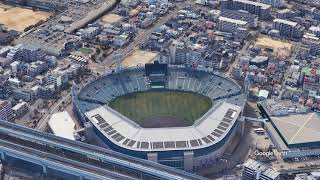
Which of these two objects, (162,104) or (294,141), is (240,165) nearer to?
(294,141)

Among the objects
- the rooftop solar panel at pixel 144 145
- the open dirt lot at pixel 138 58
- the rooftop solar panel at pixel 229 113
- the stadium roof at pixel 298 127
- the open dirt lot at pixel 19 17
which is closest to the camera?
the rooftop solar panel at pixel 144 145

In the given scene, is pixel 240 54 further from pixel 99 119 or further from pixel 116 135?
pixel 116 135

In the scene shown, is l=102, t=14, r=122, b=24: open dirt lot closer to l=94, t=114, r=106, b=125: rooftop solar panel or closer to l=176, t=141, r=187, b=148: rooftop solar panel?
l=94, t=114, r=106, b=125: rooftop solar panel

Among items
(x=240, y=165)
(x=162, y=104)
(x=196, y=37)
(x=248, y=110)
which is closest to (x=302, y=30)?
(x=196, y=37)

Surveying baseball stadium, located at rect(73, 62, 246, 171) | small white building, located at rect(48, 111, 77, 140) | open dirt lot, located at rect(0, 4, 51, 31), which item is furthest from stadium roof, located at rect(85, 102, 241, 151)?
open dirt lot, located at rect(0, 4, 51, 31)

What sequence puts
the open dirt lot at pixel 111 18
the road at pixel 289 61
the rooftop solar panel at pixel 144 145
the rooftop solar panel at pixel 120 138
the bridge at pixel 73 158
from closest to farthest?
1. the bridge at pixel 73 158
2. the rooftop solar panel at pixel 144 145
3. the rooftop solar panel at pixel 120 138
4. the road at pixel 289 61
5. the open dirt lot at pixel 111 18

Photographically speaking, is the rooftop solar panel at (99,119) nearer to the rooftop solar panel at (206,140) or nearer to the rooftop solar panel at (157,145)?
the rooftop solar panel at (157,145)

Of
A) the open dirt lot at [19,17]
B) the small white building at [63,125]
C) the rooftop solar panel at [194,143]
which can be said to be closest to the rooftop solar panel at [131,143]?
the rooftop solar panel at [194,143]
